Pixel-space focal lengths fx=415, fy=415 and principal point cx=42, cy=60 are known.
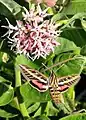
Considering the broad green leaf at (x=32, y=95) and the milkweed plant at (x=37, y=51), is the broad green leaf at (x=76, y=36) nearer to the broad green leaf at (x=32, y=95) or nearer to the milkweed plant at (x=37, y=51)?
the milkweed plant at (x=37, y=51)

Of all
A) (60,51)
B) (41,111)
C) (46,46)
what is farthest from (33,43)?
(41,111)

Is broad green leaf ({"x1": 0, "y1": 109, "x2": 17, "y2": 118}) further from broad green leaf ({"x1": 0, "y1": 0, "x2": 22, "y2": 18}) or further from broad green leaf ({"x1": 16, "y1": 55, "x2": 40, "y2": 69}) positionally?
broad green leaf ({"x1": 0, "y1": 0, "x2": 22, "y2": 18})

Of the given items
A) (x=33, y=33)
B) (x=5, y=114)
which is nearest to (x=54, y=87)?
(x=33, y=33)

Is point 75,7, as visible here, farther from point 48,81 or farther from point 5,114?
point 5,114

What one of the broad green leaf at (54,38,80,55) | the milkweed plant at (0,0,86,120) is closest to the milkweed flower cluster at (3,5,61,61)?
the milkweed plant at (0,0,86,120)

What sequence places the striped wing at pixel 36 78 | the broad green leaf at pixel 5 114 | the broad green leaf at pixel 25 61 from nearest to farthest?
the striped wing at pixel 36 78, the broad green leaf at pixel 25 61, the broad green leaf at pixel 5 114

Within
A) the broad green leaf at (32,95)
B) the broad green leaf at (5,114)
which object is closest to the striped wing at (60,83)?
the broad green leaf at (32,95)

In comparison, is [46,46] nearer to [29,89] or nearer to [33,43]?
[33,43]
